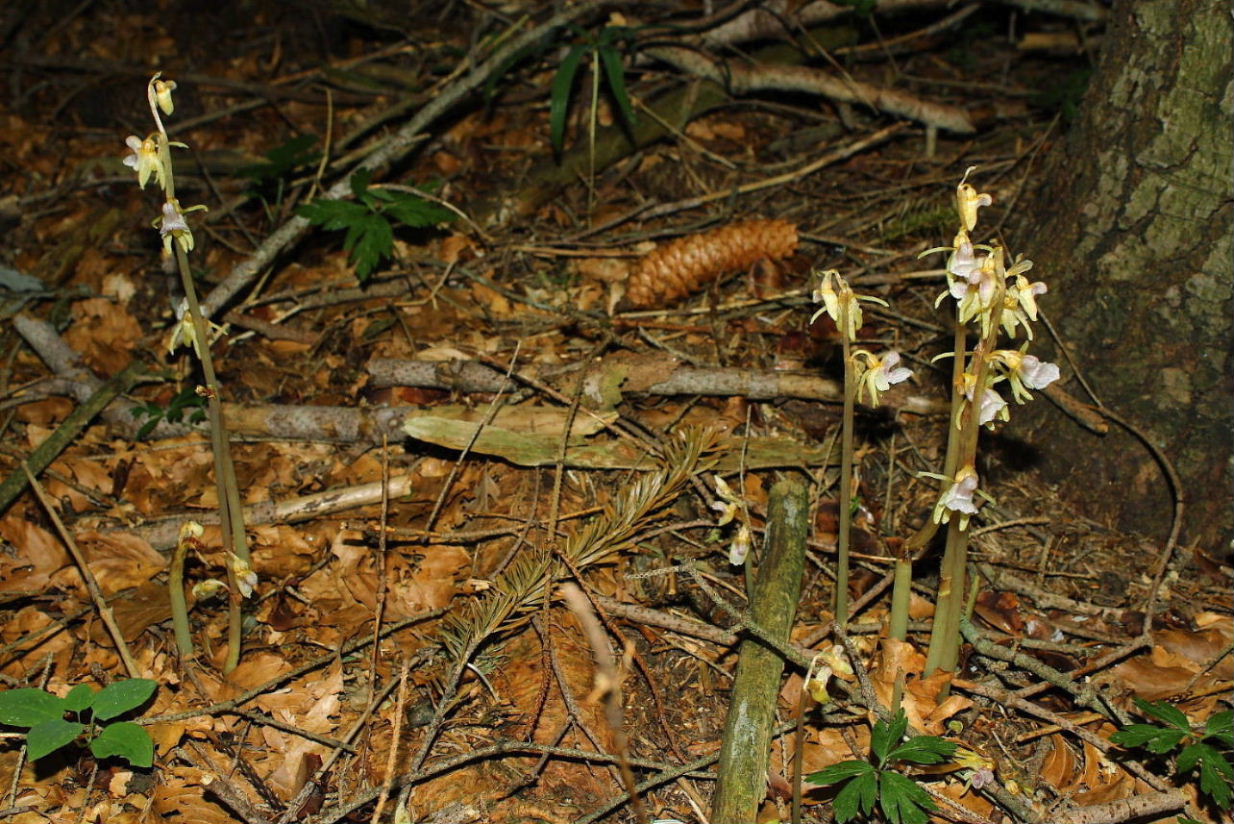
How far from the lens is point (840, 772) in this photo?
2.04 m

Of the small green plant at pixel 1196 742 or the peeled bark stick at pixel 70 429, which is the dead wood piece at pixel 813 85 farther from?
the small green plant at pixel 1196 742

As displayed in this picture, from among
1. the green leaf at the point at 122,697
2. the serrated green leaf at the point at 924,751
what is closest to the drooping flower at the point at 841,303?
the serrated green leaf at the point at 924,751

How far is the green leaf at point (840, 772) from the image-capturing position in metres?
2.03

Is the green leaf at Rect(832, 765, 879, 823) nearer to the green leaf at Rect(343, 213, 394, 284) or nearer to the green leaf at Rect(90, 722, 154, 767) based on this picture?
the green leaf at Rect(90, 722, 154, 767)

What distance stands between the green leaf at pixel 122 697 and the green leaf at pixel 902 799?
5.92 ft

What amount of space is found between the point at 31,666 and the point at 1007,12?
18.3 ft

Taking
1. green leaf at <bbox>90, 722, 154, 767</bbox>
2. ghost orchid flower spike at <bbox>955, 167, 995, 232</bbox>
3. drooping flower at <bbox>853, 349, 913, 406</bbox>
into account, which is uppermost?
ghost orchid flower spike at <bbox>955, 167, 995, 232</bbox>

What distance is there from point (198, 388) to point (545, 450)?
3.75 feet

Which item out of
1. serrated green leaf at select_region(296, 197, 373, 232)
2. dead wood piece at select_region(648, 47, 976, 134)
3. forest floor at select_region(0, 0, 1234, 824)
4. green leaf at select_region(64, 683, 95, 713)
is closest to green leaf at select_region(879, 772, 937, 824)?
forest floor at select_region(0, 0, 1234, 824)

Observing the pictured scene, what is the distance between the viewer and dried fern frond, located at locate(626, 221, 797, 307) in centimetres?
359

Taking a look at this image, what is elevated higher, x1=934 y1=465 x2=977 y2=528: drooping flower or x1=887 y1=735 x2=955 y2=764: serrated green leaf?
x1=934 y1=465 x2=977 y2=528: drooping flower

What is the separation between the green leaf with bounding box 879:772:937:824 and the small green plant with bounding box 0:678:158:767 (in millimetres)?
1729

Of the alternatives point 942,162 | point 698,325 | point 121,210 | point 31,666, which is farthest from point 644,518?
point 121,210

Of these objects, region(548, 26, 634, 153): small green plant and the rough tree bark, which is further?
region(548, 26, 634, 153): small green plant
